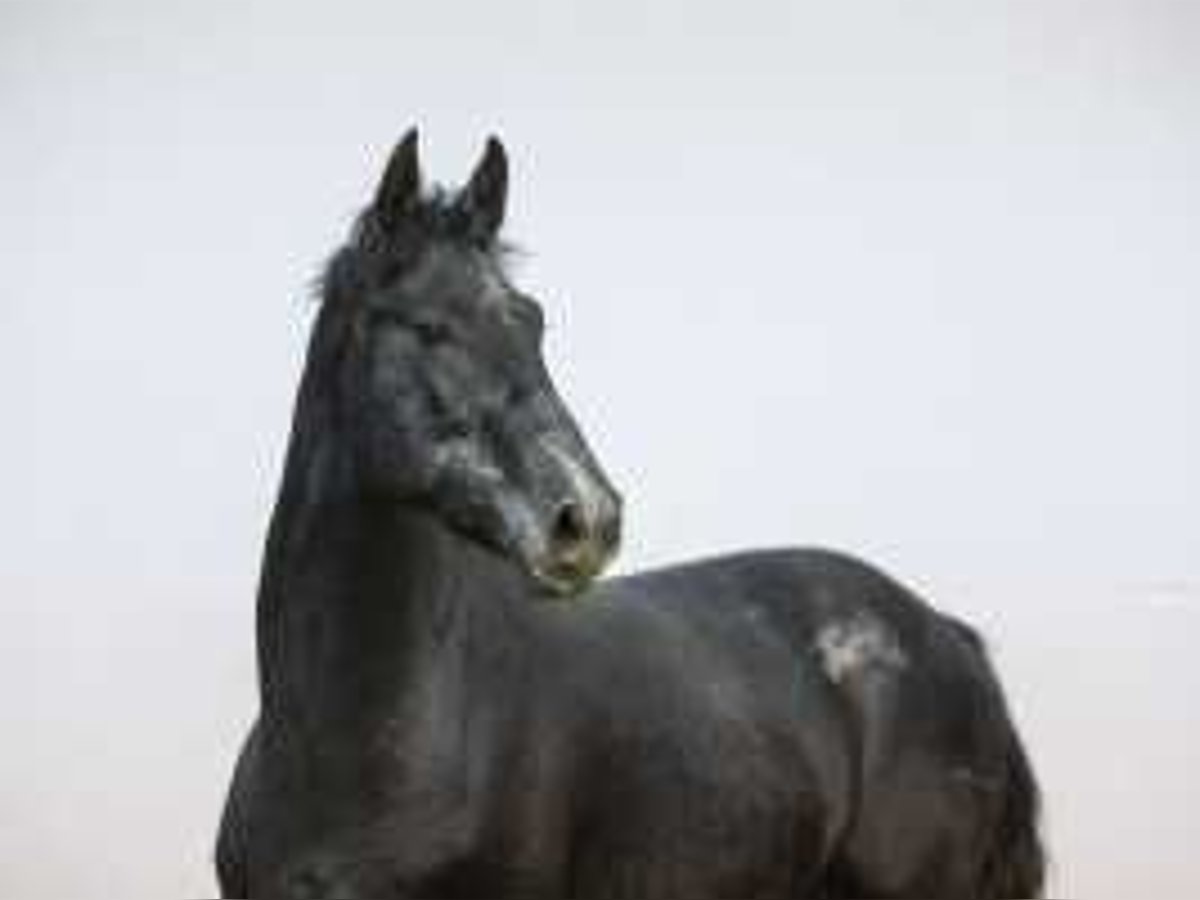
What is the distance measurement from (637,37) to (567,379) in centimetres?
68

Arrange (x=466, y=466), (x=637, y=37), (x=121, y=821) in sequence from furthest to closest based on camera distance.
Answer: (x=637, y=37)
(x=121, y=821)
(x=466, y=466)

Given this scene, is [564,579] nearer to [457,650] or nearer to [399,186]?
[457,650]

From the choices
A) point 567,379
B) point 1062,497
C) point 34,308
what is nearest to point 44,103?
point 34,308

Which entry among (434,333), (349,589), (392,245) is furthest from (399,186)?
(349,589)

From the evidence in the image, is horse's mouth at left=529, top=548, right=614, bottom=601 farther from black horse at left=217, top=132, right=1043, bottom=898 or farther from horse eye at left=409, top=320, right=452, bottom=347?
horse eye at left=409, top=320, right=452, bottom=347

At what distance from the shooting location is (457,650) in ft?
9.00

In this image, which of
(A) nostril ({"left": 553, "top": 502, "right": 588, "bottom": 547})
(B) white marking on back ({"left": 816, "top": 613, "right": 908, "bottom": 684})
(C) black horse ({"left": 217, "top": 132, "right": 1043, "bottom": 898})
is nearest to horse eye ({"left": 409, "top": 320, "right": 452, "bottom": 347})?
(C) black horse ({"left": 217, "top": 132, "right": 1043, "bottom": 898})

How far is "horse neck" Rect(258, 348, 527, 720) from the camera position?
270 centimetres

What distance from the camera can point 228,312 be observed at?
4.44 m

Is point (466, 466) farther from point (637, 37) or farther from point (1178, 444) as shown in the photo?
point (1178, 444)

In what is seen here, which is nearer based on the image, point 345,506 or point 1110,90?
point 345,506

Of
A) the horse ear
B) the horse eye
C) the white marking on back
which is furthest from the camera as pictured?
the white marking on back

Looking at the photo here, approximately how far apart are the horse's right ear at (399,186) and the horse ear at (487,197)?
7 centimetres

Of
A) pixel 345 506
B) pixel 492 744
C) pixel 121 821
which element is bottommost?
pixel 121 821
